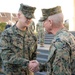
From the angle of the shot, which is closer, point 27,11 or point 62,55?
point 62,55

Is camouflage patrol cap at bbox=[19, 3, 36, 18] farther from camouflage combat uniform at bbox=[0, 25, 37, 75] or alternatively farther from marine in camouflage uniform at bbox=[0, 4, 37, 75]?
camouflage combat uniform at bbox=[0, 25, 37, 75]

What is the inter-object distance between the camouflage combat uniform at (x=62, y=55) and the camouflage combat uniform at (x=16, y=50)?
581 millimetres

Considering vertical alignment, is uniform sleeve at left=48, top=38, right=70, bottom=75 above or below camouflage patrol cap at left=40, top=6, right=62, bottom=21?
below

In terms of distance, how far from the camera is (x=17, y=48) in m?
2.71

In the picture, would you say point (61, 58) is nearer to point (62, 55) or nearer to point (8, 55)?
point (62, 55)

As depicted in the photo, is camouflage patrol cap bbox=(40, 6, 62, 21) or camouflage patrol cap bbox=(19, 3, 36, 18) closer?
camouflage patrol cap bbox=(40, 6, 62, 21)

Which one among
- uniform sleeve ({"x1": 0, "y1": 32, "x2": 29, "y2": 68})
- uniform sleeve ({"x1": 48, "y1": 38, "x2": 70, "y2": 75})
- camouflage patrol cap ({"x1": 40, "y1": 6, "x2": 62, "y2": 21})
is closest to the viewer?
uniform sleeve ({"x1": 48, "y1": 38, "x2": 70, "y2": 75})

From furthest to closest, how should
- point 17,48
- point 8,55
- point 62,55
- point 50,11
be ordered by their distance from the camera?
1. point 17,48
2. point 8,55
3. point 50,11
4. point 62,55

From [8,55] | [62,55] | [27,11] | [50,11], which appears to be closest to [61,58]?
[62,55]

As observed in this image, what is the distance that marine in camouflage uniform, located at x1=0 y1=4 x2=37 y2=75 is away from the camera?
2600mm

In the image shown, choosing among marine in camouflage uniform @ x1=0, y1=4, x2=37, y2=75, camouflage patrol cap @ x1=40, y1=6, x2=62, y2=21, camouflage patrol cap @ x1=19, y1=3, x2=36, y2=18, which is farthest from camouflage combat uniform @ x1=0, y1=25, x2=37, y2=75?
camouflage patrol cap @ x1=40, y1=6, x2=62, y2=21

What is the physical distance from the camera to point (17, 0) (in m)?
13.2

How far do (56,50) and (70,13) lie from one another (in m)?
15.2

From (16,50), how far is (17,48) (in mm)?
31
